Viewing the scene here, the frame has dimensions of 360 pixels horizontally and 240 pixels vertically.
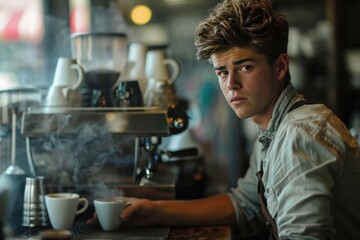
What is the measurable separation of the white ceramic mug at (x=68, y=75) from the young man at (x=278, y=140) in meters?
0.54

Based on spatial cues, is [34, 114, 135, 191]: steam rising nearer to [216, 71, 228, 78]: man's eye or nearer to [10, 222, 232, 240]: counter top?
[10, 222, 232, 240]: counter top

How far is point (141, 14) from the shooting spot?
505 centimetres

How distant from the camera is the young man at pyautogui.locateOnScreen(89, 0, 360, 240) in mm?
1516

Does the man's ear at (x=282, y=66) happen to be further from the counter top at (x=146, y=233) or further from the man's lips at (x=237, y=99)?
the counter top at (x=146, y=233)

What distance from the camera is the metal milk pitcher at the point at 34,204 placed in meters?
1.90

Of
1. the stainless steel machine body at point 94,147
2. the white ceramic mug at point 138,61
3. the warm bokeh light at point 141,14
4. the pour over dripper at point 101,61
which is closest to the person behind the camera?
the stainless steel machine body at point 94,147

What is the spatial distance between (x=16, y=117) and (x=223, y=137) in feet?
9.63

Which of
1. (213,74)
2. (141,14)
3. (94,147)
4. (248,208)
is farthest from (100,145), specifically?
(141,14)

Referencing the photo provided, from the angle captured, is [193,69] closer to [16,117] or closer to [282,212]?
[16,117]

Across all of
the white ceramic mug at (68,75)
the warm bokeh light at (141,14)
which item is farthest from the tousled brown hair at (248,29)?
the warm bokeh light at (141,14)

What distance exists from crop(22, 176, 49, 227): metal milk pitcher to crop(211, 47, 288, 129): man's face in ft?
2.15

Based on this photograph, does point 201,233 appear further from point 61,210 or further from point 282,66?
point 282,66

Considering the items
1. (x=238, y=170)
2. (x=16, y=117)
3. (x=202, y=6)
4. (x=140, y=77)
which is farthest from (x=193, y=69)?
(x=16, y=117)

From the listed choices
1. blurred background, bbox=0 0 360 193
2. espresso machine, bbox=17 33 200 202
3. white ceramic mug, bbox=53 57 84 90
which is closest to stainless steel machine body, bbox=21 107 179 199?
espresso machine, bbox=17 33 200 202
